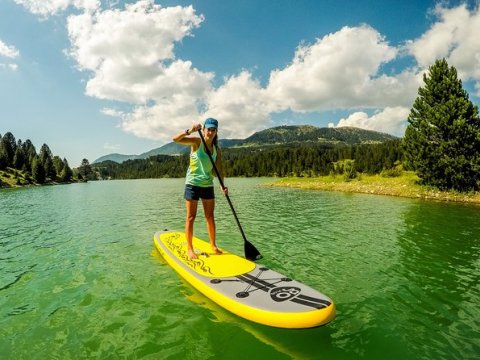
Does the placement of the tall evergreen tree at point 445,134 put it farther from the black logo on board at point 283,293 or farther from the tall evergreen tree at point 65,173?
the tall evergreen tree at point 65,173

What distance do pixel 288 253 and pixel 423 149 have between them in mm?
34061

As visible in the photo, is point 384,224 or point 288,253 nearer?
point 288,253

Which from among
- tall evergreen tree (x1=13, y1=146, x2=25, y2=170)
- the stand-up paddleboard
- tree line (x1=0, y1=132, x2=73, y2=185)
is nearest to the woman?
the stand-up paddleboard

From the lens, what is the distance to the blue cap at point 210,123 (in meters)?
9.48

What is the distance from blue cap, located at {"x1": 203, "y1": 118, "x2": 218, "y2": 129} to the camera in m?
9.48

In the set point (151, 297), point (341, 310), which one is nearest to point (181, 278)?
point (151, 297)

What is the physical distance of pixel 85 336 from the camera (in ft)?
21.6

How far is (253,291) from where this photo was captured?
285 inches

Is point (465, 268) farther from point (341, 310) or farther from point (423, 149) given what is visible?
point (423, 149)

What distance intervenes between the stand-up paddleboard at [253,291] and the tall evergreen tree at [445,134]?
3734 cm

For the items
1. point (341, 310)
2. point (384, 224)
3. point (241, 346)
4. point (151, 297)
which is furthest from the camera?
point (384, 224)

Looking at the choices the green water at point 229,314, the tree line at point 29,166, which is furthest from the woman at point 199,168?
the tree line at point 29,166

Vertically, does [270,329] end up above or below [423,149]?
below

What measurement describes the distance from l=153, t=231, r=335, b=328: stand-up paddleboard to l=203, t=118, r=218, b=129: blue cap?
410cm
